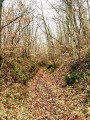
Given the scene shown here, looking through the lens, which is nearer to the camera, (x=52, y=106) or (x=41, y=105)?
(x=52, y=106)

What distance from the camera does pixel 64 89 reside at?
15.3 metres

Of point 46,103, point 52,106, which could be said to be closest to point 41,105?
point 46,103

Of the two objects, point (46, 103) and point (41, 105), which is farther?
point (46, 103)

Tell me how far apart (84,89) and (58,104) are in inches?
102

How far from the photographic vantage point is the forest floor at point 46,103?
32.3 feet

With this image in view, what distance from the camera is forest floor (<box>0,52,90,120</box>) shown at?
986 centimetres

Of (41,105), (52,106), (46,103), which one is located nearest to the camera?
(52,106)

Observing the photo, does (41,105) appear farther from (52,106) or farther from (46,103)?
(52,106)

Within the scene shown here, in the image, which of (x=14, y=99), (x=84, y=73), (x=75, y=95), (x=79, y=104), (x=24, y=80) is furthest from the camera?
(x=24, y=80)

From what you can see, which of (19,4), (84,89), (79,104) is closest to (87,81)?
(84,89)

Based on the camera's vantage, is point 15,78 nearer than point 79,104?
No

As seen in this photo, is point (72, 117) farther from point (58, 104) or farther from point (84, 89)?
point (84, 89)

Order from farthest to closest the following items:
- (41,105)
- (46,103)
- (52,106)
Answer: (46,103) < (41,105) < (52,106)

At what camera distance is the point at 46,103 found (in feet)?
40.1
